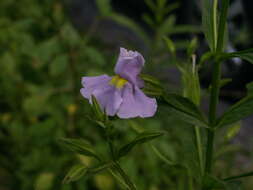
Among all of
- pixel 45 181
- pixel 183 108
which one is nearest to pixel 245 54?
pixel 183 108

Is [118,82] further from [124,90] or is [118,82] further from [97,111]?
[97,111]

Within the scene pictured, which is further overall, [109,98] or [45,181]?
[45,181]

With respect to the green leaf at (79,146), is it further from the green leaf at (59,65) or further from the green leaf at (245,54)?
the green leaf at (59,65)

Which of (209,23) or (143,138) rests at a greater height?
(209,23)

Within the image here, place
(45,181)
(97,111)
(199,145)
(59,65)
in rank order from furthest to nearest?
1. (59,65)
2. (45,181)
3. (199,145)
4. (97,111)

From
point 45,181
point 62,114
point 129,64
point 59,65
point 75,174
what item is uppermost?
point 129,64

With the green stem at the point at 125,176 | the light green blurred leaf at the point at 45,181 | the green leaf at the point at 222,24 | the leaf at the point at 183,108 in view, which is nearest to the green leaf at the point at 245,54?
the green leaf at the point at 222,24
